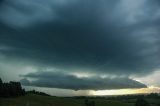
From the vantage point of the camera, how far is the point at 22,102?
18712 centimetres

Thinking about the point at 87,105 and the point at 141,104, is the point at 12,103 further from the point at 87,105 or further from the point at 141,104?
the point at 141,104

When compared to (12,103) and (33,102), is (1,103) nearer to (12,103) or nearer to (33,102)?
(12,103)

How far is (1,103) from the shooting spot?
176 meters

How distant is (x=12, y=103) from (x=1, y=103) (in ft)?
21.3

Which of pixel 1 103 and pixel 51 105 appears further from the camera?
pixel 51 105

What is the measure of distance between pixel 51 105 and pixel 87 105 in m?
22.1

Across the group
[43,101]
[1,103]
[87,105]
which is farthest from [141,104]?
[1,103]

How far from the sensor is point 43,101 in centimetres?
19900

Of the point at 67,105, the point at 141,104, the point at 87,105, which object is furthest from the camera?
the point at 67,105

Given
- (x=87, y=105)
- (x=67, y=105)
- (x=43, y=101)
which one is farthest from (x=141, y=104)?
(x=43, y=101)

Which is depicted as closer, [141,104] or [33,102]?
[141,104]

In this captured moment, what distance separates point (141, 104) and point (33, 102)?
6775 cm

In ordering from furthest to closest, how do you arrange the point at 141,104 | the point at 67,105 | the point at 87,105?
the point at 67,105 → the point at 87,105 → the point at 141,104

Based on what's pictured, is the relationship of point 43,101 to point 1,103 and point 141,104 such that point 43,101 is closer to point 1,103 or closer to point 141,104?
point 1,103
